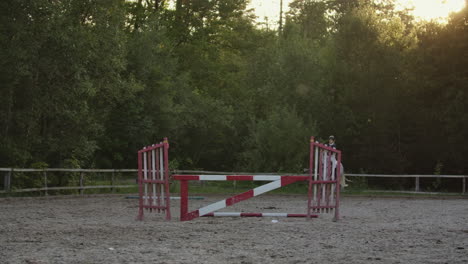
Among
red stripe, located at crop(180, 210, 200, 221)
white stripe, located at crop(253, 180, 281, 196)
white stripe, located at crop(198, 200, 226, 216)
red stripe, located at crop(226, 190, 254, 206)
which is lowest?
red stripe, located at crop(180, 210, 200, 221)

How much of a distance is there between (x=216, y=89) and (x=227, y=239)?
124ft

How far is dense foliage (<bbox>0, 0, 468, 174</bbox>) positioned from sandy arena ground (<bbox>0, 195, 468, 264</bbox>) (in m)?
8.55

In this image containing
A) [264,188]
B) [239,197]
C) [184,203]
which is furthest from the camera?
[184,203]

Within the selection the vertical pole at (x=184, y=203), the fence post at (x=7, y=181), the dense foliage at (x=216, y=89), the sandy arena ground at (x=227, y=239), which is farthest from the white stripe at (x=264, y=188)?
the dense foliage at (x=216, y=89)

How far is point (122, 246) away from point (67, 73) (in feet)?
51.1

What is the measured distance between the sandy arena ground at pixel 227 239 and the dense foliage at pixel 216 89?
8.55 metres

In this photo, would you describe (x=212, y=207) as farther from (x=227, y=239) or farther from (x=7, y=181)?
(x=7, y=181)

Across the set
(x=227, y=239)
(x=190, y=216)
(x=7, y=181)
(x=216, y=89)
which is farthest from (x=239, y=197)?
(x=216, y=89)

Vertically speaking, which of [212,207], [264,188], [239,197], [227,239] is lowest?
[227,239]

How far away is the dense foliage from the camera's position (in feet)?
79.1


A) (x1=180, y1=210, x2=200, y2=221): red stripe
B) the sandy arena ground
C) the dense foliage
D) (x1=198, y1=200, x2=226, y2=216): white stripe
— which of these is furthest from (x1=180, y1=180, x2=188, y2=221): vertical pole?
the dense foliage

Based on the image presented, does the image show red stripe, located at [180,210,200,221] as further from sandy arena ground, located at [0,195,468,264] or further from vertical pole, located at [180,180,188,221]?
sandy arena ground, located at [0,195,468,264]

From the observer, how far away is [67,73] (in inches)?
959

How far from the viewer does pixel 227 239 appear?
10891 mm
